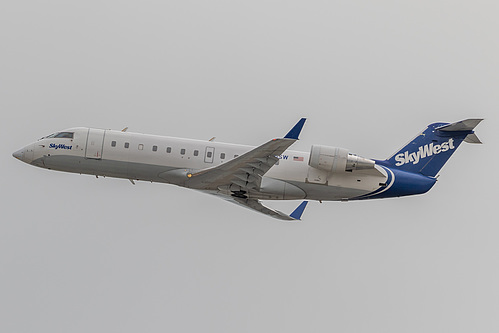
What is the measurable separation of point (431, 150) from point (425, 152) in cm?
31

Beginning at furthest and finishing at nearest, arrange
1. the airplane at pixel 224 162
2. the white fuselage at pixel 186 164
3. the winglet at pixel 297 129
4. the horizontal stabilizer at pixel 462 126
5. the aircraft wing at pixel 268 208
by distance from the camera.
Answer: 1. the aircraft wing at pixel 268 208
2. the horizontal stabilizer at pixel 462 126
3. the white fuselage at pixel 186 164
4. the airplane at pixel 224 162
5. the winglet at pixel 297 129

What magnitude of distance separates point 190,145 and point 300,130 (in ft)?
21.3

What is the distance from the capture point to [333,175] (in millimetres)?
32906

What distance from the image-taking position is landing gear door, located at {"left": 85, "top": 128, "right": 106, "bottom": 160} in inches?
1310

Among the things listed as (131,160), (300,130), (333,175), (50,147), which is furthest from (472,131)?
(50,147)

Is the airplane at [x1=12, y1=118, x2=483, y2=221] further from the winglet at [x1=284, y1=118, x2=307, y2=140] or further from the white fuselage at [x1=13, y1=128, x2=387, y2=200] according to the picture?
the winglet at [x1=284, y1=118, x2=307, y2=140]

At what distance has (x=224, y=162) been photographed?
32625 mm

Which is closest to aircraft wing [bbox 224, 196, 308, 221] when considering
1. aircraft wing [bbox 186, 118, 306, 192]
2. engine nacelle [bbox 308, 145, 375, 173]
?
aircraft wing [bbox 186, 118, 306, 192]

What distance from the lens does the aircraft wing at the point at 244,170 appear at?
1180 inches

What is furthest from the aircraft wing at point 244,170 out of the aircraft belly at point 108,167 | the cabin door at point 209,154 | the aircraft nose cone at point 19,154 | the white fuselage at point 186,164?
the aircraft nose cone at point 19,154

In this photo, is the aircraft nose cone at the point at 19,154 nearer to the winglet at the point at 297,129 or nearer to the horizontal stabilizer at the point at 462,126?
the winglet at the point at 297,129

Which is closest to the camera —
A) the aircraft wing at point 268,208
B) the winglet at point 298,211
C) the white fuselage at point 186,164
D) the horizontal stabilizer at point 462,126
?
the white fuselage at point 186,164

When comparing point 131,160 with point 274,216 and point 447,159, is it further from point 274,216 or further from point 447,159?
point 447,159

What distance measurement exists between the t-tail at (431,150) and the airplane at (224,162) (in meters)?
0.07
